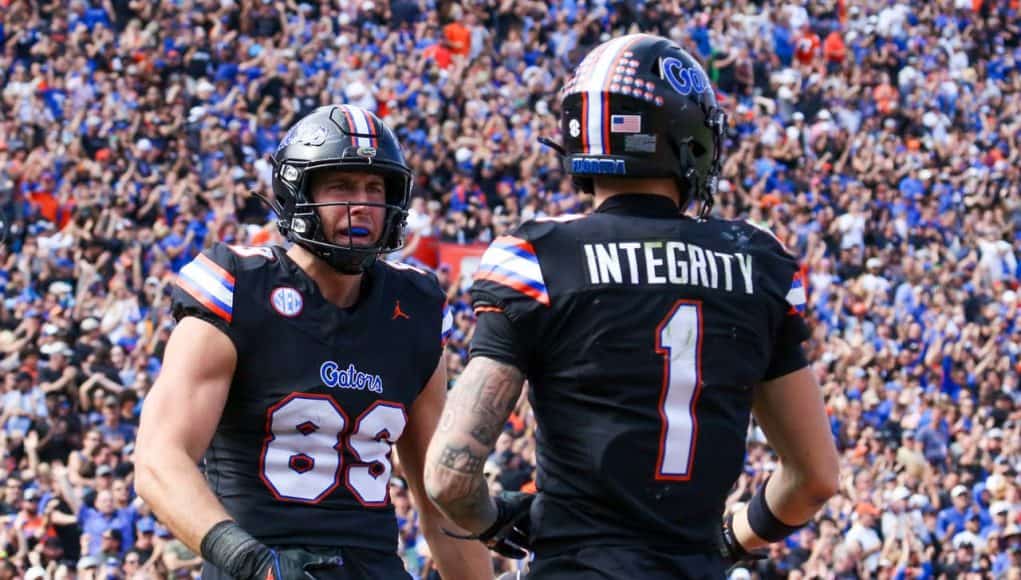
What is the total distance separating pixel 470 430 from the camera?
353 cm

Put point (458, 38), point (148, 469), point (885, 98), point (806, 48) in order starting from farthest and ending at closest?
point (806, 48) → point (885, 98) → point (458, 38) → point (148, 469)

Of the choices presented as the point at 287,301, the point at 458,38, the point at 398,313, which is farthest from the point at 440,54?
the point at 287,301

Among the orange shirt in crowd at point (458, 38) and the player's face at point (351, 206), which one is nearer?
the player's face at point (351, 206)

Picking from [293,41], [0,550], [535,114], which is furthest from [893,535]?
[293,41]

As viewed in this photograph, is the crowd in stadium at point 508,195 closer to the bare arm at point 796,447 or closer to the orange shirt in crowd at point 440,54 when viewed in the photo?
the orange shirt in crowd at point 440,54

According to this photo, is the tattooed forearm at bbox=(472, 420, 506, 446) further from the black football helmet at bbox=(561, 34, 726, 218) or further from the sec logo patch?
the sec logo patch

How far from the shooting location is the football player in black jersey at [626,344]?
3.49 metres

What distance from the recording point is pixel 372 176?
186 inches

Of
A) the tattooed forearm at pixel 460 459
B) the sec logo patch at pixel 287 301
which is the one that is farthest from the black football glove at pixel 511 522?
the sec logo patch at pixel 287 301

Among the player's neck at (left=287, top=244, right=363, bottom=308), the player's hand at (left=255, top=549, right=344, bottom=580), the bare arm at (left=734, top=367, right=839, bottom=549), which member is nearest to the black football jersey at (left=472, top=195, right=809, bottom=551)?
the bare arm at (left=734, top=367, right=839, bottom=549)

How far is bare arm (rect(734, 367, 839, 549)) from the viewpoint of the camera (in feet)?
12.6

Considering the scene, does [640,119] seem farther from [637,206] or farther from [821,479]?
[821,479]

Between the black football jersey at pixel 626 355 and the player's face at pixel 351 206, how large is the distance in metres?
1.13

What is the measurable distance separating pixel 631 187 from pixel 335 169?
1.26m
